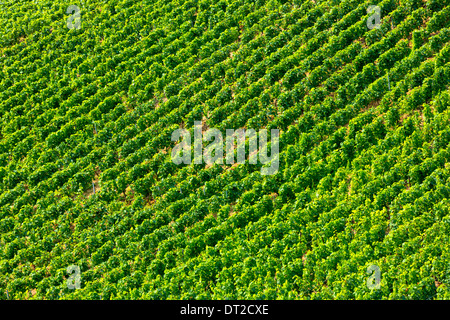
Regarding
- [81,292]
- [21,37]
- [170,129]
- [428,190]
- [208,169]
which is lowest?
[81,292]

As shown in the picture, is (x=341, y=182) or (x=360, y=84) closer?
(x=341, y=182)

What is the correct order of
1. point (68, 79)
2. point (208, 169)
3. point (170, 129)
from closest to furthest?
1. point (208, 169)
2. point (170, 129)
3. point (68, 79)

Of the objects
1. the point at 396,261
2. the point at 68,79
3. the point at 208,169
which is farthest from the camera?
the point at 68,79

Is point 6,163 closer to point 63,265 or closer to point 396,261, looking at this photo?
point 63,265

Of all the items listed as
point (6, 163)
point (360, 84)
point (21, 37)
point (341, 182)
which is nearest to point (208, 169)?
point (341, 182)

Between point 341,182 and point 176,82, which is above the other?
point 176,82

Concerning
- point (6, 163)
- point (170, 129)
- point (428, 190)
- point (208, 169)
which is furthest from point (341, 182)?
point (6, 163)
